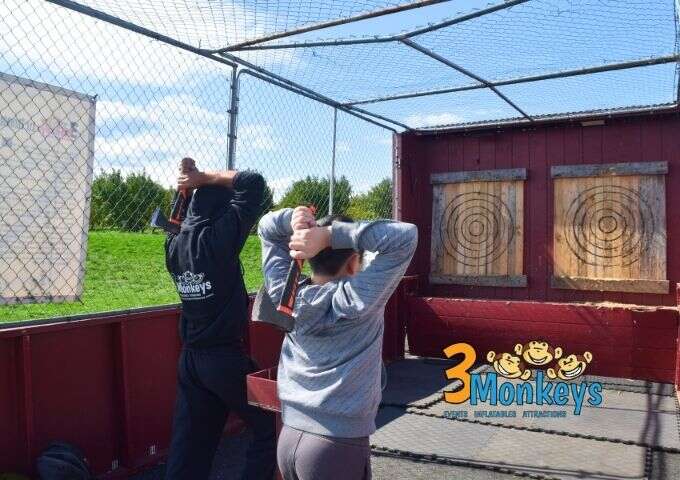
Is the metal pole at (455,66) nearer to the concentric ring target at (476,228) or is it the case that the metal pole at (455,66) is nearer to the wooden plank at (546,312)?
the concentric ring target at (476,228)

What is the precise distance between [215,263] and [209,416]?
2.50ft

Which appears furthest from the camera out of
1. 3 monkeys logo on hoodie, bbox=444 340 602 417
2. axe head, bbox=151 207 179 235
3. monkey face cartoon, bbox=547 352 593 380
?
monkey face cartoon, bbox=547 352 593 380

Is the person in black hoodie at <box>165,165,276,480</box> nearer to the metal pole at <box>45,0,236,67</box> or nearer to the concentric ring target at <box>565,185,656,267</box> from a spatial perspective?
the metal pole at <box>45,0,236,67</box>

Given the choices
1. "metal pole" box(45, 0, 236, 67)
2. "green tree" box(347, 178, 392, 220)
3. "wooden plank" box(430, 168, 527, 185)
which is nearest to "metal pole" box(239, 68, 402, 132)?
"metal pole" box(45, 0, 236, 67)

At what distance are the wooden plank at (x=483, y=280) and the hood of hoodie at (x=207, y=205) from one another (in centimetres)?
534

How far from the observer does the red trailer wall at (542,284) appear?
6590 millimetres

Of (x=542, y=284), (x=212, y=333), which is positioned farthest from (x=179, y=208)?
(x=542, y=284)

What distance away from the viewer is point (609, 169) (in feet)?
23.4

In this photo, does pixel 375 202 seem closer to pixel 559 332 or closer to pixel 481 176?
pixel 481 176

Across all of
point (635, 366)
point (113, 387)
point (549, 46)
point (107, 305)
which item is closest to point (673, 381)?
point (635, 366)

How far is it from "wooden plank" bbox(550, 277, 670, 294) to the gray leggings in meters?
6.10

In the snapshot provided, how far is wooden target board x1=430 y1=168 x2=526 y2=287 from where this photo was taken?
305 inches

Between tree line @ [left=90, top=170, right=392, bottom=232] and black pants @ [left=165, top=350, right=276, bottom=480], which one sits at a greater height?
tree line @ [left=90, top=170, right=392, bottom=232]

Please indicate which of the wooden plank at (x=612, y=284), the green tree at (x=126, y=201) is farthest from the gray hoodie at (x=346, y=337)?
the wooden plank at (x=612, y=284)
